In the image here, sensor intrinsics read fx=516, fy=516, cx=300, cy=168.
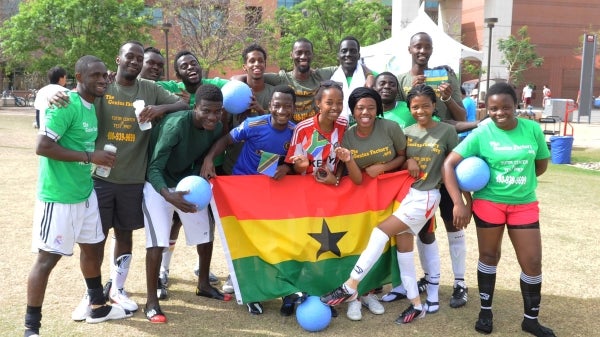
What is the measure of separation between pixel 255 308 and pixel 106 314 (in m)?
1.36

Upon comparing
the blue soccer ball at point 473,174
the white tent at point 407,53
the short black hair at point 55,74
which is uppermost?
the white tent at point 407,53

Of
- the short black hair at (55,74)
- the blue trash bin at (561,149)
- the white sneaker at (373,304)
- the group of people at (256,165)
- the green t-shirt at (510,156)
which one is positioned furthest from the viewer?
the blue trash bin at (561,149)

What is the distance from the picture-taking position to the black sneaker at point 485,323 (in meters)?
4.55

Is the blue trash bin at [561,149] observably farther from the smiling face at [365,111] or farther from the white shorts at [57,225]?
the white shorts at [57,225]

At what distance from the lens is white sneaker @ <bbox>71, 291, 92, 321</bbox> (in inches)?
185

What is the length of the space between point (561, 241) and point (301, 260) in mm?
4639

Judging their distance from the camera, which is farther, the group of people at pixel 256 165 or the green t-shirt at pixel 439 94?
the green t-shirt at pixel 439 94

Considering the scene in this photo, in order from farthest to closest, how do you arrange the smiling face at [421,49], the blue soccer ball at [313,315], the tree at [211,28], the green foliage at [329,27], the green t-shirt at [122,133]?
the green foliage at [329,27] → the tree at [211,28] → the smiling face at [421,49] → the green t-shirt at [122,133] → the blue soccer ball at [313,315]

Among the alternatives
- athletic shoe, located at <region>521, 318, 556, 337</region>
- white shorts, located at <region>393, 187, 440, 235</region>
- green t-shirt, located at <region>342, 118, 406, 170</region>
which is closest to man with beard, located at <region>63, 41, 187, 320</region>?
green t-shirt, located at <region>342, 118, 406, 170</region>

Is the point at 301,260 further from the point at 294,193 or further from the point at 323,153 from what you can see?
the point at 323,153

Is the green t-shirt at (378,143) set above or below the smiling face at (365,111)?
below

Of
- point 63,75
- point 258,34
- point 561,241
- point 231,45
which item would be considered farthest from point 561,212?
point 258,34

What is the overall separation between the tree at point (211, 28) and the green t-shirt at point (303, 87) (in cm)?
2532

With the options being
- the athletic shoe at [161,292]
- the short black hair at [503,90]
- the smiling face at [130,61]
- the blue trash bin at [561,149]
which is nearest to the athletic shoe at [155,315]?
the athletic shoe at [161,292]
